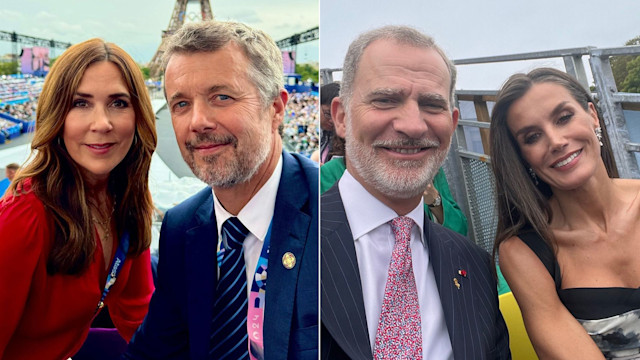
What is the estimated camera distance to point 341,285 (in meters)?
1.11

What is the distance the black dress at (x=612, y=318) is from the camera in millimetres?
1136

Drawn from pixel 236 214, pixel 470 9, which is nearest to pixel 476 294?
pixel 236 214

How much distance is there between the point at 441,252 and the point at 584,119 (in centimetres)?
49

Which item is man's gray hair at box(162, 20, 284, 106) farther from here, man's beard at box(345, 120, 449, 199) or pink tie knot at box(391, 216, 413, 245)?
pink tie knot at box(391, 216, 413, 245)

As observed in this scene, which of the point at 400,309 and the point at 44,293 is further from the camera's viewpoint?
the point at 44,293

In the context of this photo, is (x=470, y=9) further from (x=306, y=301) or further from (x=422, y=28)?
(x=306, y=301)

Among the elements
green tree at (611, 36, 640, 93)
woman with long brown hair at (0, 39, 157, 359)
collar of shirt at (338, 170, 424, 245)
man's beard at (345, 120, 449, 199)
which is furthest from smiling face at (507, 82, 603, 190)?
woman with long brown hair at (0, 39, 157, 359)

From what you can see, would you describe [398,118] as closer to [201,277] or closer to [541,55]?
[541,55]

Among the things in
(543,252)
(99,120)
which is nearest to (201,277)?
(99,120)

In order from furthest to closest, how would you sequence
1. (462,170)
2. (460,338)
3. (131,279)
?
(131,279), (462,170), (460,338)

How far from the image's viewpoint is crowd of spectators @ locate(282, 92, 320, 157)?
1.27 m

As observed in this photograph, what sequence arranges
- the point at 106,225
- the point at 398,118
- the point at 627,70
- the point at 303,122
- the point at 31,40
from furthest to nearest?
the point at 31,40 < the point at 106,225 < the point at 303,122 < the point at 627,70 < the point at 398,118

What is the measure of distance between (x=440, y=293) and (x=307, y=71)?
67 cm

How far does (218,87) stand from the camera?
1.12 m
